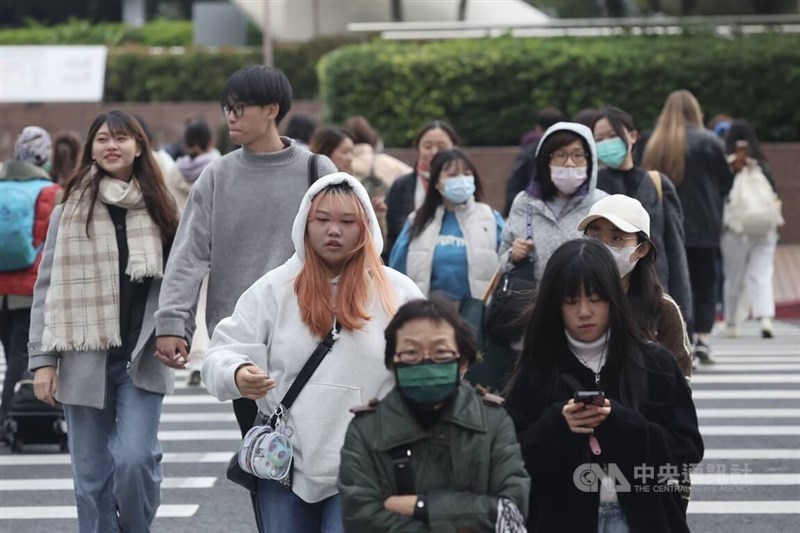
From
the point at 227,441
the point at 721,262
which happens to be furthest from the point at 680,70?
the point at 227,441

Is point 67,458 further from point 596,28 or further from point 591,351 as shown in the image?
point 596,28

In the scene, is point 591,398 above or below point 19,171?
below

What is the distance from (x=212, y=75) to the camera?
108 ft

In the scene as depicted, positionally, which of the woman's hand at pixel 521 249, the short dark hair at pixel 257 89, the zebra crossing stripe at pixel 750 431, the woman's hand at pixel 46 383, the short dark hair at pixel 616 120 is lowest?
the zebra crossing stripe at pixel 750 431

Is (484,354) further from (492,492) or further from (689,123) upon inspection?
(689,123)

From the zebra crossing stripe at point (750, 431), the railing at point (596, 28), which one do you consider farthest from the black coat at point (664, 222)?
the railing at point (596, 28)

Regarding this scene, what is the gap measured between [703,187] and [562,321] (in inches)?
286

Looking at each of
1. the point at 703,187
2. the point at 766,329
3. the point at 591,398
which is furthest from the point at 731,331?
the point at 591,398

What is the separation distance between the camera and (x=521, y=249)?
6.93 metres

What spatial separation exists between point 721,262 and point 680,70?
7.15m

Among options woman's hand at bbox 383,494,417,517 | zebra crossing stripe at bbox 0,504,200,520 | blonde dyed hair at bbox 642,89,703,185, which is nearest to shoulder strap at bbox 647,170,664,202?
blonde dyed hair at bbox 642,89,703,185

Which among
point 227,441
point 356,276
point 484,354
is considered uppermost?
point 356,276

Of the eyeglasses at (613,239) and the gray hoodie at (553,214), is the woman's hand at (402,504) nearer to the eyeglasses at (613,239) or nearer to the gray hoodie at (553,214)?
the eyeglasses at (613,239)

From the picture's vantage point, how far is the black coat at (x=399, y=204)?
32.6ft
